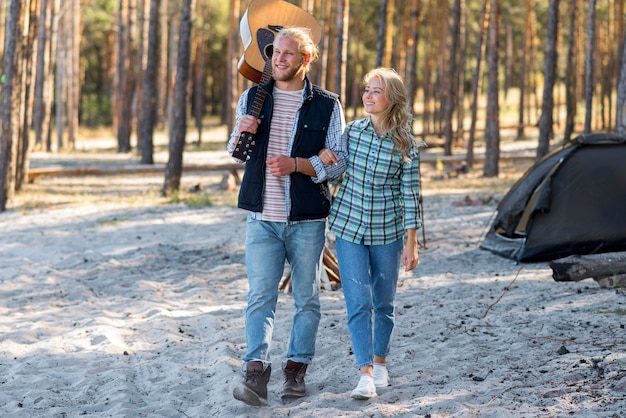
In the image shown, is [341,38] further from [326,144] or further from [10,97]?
[326,144]

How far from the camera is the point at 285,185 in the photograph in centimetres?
463

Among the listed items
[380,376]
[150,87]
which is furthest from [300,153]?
[150,87]

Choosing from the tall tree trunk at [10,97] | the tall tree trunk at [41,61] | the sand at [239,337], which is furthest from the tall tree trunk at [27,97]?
the tall tree trunk at [41,61]

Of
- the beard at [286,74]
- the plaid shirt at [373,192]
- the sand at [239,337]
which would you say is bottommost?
the sand at [239,337]

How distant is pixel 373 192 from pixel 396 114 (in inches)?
18.2

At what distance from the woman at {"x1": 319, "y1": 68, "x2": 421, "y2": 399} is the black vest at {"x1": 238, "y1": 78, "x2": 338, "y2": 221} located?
0.69 feet

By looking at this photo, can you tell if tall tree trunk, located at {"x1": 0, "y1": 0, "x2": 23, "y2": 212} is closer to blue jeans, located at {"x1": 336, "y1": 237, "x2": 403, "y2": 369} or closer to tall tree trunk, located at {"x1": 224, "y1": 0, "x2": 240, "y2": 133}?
blue jeans, located at {"x1": 336, "y1": 237, "x2": 403, "y2": 369}

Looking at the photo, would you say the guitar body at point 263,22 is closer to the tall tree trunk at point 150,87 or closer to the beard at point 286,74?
the beard at point 286,74

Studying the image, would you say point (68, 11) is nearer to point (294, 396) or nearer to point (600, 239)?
point (600, 239)

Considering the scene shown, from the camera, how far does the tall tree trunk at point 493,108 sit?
19500 mm

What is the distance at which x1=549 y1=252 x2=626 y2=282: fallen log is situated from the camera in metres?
5.18

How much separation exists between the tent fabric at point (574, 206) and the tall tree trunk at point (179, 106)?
7.63 meters

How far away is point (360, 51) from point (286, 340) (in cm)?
3610

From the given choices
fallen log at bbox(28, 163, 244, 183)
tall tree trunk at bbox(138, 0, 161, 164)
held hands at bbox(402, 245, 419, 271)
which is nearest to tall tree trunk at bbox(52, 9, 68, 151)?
tall tree trunk at bbox(138, 0, 161, 164)
